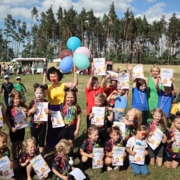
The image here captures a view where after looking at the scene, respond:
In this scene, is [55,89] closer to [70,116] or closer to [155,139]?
[70,116]

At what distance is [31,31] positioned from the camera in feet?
182

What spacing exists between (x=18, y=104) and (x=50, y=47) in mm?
41721

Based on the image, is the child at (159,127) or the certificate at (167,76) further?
the certificate at (167,76)

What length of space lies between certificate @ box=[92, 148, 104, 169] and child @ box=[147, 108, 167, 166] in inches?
42.3

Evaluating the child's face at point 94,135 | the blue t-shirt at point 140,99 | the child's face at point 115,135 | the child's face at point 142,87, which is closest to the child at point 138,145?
the child's face at point 115,135

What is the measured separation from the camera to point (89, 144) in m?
3.96

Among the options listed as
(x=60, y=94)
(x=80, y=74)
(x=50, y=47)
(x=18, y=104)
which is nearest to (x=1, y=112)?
(x=18, y=104)

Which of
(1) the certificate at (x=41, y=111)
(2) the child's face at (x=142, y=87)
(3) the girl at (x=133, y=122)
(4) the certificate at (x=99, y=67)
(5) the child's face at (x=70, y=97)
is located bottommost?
(3) the girl at (x=133, y=122)

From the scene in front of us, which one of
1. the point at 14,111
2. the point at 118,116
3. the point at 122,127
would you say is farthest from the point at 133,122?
the point at 14,111

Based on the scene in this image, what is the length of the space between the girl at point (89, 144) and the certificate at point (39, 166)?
2.36 ft

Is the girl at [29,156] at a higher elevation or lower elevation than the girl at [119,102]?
lower

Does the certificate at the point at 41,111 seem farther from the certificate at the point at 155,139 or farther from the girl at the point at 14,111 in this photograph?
the certificate at the point at 155,139

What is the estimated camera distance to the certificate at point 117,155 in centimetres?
388

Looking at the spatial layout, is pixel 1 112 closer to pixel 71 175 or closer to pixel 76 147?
pixel 71 175
